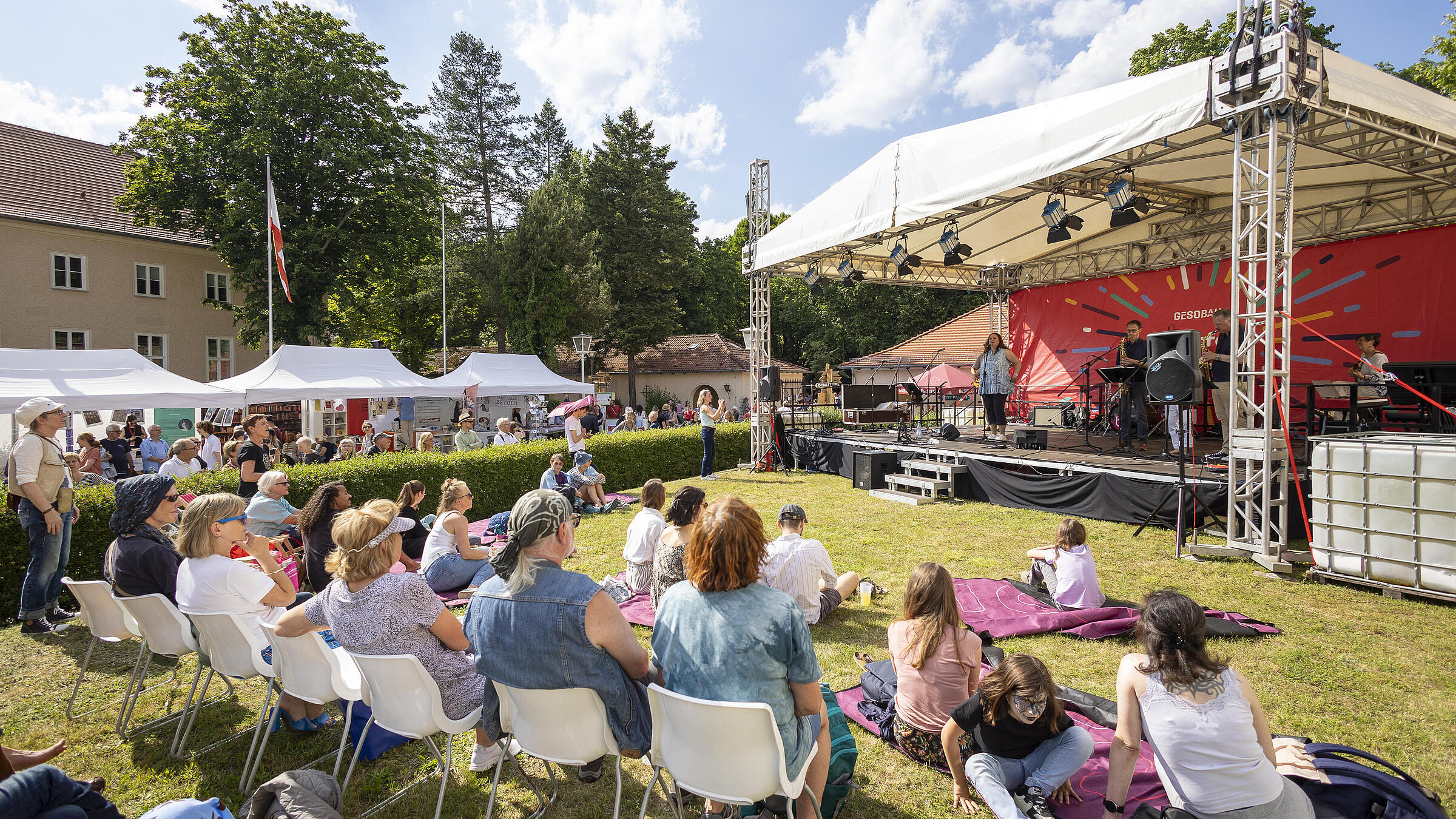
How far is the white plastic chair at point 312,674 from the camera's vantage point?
113 inches

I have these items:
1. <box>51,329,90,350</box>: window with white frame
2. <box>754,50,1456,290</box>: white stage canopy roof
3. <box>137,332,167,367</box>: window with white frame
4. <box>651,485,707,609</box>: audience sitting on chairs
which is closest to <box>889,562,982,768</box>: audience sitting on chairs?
<box>651,485,707,609</box>: audience sitting on chairs

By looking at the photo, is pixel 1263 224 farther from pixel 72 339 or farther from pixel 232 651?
pixel 72 339

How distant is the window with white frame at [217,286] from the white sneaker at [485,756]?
2706 centimetres

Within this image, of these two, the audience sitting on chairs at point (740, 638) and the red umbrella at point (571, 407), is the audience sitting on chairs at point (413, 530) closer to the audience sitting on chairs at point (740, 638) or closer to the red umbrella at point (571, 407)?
the audience sitting on chairs at point (740, 638)

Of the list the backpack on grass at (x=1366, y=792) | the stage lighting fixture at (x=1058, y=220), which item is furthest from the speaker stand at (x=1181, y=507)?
the backpack on grass at (x=1366, y=792)

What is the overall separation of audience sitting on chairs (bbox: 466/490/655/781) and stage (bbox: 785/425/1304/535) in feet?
21.1

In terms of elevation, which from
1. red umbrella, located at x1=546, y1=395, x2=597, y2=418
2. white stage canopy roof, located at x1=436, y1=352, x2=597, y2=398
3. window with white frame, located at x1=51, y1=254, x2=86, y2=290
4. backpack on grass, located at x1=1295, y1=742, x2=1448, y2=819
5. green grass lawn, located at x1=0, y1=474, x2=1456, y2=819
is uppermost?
window with white frame, located at x1=51, y1=254, x2=86, y2=290

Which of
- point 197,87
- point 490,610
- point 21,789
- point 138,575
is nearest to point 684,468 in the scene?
point 138,575

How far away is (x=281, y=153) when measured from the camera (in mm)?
19297

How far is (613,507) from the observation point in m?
9.92

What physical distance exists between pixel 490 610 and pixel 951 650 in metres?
1.96

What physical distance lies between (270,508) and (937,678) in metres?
5.11

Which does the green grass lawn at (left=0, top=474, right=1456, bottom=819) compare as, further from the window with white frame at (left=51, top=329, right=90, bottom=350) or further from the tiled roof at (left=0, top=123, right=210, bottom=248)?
the tiled roof at (left=0, top=123, right=210, bottom=248)

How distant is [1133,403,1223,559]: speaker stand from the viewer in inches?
246
